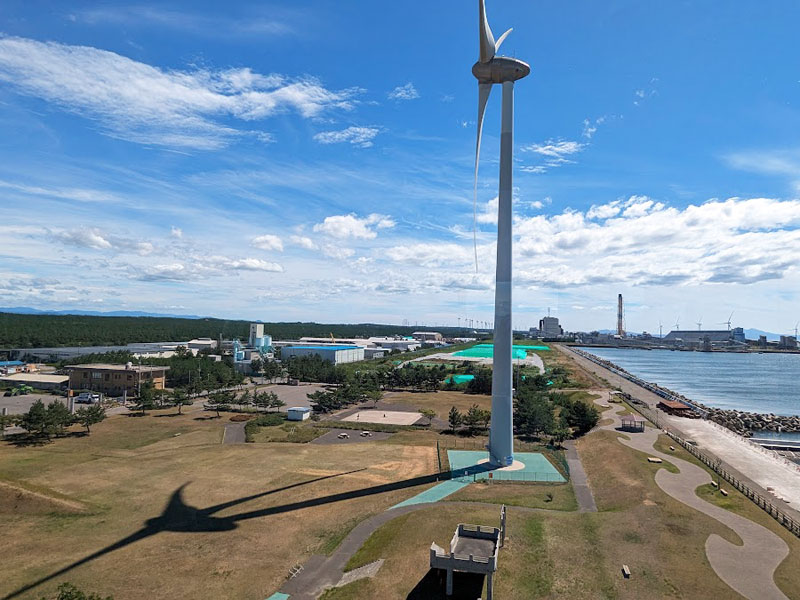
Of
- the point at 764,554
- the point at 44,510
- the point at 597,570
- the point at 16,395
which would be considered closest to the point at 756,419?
the point at 764,554

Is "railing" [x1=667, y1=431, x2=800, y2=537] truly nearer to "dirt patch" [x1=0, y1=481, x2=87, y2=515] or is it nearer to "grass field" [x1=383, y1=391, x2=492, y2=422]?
"grass field" [x1=383, y1=391, x2=492, y2=422]

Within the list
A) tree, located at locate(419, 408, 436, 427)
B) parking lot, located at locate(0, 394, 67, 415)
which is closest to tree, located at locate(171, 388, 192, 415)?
parking lot, located at locate(0, 394, 67, 415)

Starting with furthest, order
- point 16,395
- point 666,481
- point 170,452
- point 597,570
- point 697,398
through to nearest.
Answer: point 697,398, point 16,395, point 170,452, point 666,481, point 597,570

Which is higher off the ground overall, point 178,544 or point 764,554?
point 764,554

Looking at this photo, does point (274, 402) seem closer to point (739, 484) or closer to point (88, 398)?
point (88, 398)

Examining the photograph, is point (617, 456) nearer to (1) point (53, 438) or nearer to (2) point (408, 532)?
(2) point (408, 532)

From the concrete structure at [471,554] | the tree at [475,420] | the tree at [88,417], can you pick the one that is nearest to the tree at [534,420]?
the tree at [475,420]

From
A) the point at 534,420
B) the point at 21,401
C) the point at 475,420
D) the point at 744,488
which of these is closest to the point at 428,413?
the point at 475,420
